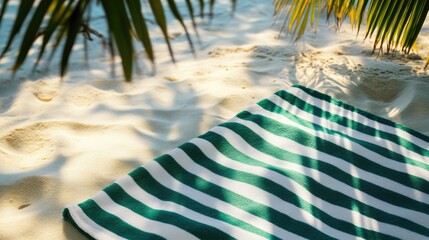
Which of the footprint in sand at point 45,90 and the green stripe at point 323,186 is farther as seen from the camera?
the footprint in sand at point 45,90

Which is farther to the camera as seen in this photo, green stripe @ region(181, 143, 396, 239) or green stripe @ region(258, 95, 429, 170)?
green stripe @ region(258, 95, 429, 170)

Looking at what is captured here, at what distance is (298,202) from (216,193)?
7.3 inches

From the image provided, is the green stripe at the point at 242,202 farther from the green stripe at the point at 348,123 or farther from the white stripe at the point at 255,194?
the green stripe at the point at 348,123

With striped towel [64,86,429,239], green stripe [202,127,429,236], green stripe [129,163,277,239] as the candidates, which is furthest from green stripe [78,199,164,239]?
green stripe [202,127,429,236]

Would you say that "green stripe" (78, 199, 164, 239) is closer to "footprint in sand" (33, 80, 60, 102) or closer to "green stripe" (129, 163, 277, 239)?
"green stripe" (129, 163, 277, 239)

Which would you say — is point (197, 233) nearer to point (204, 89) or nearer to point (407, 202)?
point (407, 202)

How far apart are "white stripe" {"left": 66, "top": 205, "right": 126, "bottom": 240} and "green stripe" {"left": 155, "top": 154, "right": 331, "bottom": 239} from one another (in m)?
0.24

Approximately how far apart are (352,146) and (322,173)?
0.51 feet

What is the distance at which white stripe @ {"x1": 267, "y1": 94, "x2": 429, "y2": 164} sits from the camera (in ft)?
5.12

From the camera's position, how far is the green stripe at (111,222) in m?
1.25

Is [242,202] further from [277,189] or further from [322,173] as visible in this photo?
[322,173]

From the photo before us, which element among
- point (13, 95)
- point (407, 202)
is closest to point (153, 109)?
point (13, 95)

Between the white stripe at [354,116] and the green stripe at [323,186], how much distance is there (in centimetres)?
26

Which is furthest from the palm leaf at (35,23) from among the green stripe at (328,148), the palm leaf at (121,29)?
the green stripe at (328,148)
